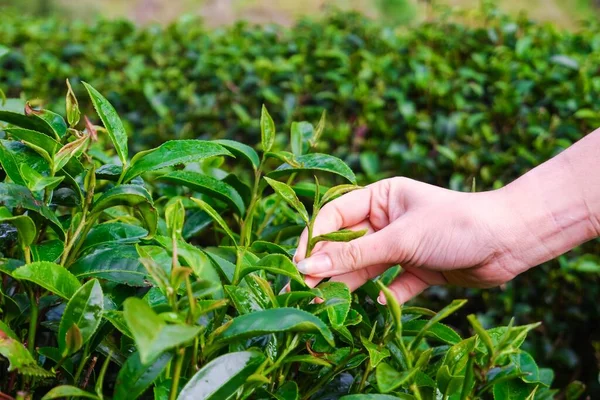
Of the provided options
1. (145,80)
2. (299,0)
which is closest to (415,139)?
(145,80)

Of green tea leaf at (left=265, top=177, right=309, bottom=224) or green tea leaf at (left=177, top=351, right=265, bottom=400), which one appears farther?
green tea leaf at (left=265, top=177, right=309, bottom=224)

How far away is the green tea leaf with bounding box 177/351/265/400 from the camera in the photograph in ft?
2.93

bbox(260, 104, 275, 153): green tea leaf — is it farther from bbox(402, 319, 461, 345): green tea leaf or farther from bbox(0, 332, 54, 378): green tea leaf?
bbox(0, 332, 54, 378): green tea leaf

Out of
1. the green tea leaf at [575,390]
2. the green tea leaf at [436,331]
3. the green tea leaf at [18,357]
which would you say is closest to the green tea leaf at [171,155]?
the green tea leaf at [18,357]

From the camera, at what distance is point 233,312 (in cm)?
120

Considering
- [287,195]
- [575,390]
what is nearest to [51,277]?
[287,195]

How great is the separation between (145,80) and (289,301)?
2.75 m

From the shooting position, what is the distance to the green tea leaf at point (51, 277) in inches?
37.9

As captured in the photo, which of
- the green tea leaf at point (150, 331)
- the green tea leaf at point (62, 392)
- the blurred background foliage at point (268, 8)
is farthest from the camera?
the blurred background foliage at point (268, 8)

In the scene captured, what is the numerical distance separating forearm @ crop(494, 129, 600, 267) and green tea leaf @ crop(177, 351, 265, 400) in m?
0.72

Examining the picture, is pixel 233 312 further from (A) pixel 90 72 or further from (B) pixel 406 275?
(A) pixel 90 72

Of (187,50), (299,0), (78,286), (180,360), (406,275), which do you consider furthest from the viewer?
(299,0)

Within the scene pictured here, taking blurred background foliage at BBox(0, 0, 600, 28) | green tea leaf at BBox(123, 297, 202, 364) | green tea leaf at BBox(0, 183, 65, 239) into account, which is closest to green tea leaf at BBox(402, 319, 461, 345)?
green tea leaf at BBox(123, 297, 202, 364)

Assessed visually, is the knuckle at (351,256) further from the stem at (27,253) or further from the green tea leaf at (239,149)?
the stem at (27,253)
